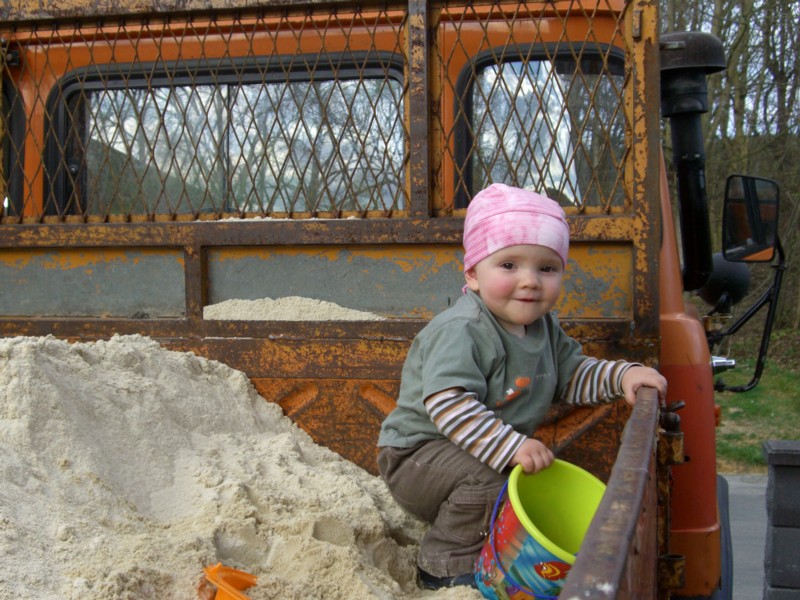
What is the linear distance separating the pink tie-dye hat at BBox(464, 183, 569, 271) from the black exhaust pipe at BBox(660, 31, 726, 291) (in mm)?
1170

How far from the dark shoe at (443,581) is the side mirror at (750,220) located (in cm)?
172

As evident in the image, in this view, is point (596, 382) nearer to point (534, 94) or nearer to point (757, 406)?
point (534, 94)

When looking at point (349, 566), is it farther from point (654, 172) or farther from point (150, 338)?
point (654, 172)

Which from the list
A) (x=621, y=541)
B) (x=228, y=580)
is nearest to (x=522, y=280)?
(x=228, y=580)

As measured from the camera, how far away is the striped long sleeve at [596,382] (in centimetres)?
239

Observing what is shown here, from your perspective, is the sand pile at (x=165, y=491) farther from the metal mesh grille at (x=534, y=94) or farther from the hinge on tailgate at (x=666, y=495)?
the metal mesh grille at (x=534, y=94)

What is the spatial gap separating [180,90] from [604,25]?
1.56 meters

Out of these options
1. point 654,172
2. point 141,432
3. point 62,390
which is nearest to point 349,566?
point 141,432

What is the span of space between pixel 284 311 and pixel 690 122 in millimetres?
1683

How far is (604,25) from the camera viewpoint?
3.09 meters

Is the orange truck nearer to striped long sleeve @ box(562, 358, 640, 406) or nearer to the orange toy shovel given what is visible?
striped long sleeve @ box(562, 358, 640, 406)

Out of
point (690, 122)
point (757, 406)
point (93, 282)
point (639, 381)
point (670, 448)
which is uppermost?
point (690, 122)

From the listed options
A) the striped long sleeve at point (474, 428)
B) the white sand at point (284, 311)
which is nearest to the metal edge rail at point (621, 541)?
the striped long sleeve at point (474, 428)

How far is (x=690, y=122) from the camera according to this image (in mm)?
3352
